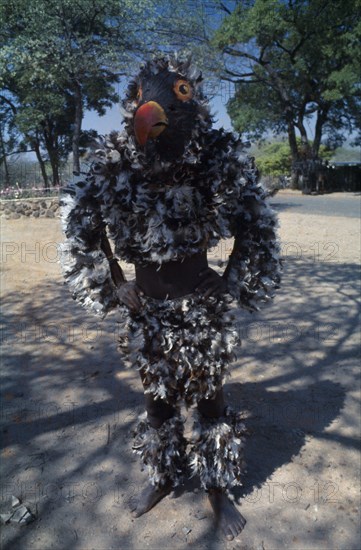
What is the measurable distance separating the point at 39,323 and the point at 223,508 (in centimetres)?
351

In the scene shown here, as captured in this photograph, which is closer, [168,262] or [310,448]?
[168,262]

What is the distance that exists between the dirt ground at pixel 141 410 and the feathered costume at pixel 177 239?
1.02 ft

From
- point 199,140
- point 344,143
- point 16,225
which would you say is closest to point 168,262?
point 199,140

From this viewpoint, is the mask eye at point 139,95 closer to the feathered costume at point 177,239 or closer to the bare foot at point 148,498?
the feathered costume at point 177,239

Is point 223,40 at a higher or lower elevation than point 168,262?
higher

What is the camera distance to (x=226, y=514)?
223 centimetres

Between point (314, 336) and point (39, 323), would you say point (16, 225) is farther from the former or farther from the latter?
point (314, 336)

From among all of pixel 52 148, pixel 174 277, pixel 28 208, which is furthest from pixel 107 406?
pixel 52 148

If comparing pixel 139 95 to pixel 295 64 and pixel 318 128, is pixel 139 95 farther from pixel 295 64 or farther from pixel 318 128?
pixel 318 128

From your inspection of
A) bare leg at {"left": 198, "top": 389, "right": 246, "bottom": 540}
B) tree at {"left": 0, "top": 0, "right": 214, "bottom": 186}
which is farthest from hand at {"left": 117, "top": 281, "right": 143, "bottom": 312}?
tree at {"left": 0, "top": 0, "right": 214, "bottom": 186}

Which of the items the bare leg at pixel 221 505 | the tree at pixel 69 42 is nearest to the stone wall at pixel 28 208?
the tree at pixel 69 42

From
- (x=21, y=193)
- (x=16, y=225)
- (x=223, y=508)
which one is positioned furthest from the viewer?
(x=21, y=193)

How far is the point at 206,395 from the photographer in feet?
6.76

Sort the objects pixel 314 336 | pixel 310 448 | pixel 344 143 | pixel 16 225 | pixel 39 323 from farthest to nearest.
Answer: pixel 344 143
pixel 16 225
pixel 39 323
pixel 314 336
pixel 310 448
